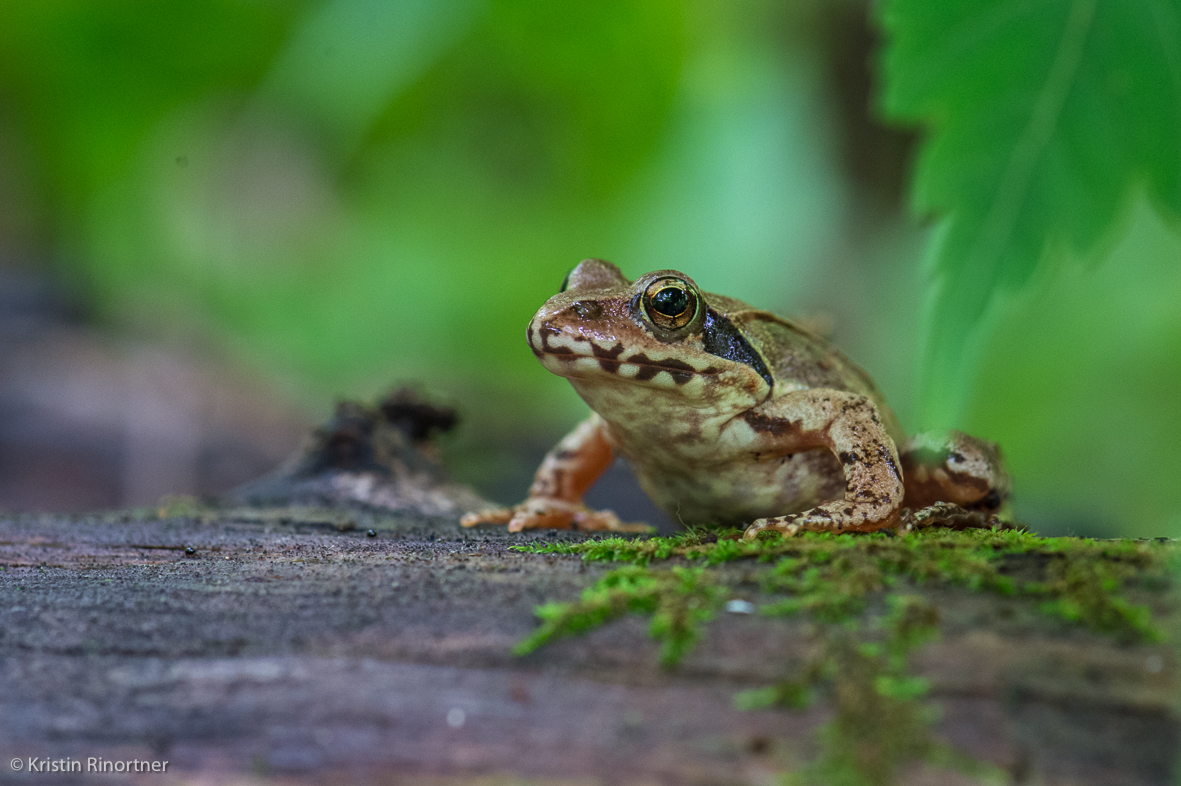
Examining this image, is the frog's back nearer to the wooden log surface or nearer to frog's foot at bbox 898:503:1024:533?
frog's foot at bbox 898:503:1024:533

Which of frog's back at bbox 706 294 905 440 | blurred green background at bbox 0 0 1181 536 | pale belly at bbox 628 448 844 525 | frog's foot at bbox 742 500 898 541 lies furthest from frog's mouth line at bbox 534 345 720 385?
blurred green background at bbox 0 0 1181 536

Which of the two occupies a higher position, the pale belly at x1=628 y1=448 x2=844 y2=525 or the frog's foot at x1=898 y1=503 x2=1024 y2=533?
the pale belly at x1=628 y1=448 x2=844 y2=525

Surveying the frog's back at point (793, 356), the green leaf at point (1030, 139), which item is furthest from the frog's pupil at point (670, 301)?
the green leaf at point (1030, 139)

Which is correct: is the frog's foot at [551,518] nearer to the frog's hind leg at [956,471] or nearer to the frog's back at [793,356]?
the frog's back at [793,356]

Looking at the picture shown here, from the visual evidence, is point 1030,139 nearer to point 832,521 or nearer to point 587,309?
point 832,521

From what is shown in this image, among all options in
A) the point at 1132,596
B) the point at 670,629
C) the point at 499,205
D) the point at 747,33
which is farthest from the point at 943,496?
the point at 499,205

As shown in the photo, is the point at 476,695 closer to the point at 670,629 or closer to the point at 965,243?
the point at 670,629

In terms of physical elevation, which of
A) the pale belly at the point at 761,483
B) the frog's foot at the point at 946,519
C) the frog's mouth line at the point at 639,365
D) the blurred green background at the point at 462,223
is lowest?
the frog's foot at the point at 946,519
